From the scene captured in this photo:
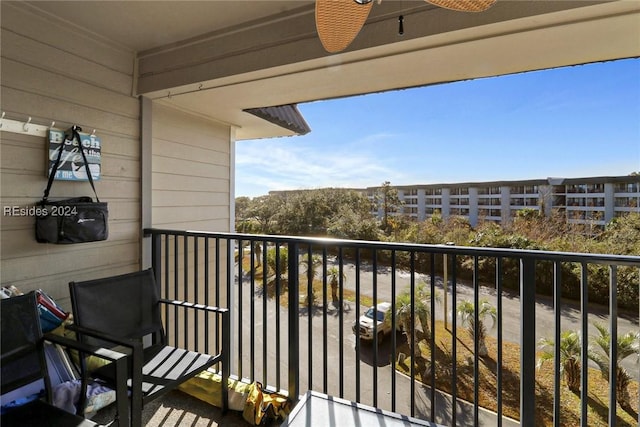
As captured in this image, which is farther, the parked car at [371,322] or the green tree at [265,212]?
the parked car at [371,322]

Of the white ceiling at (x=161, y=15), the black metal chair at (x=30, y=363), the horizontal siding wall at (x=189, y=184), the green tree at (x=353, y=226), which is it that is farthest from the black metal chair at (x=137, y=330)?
the green tree at (x=353, y=226)

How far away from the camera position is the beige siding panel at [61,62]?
6.26 feet

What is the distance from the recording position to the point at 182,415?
6.54 feet

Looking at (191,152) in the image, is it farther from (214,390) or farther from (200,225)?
(214,390)

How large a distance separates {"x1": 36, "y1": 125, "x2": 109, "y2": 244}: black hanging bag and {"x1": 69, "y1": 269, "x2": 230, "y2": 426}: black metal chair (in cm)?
38

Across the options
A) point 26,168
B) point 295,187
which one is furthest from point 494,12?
point 295,187

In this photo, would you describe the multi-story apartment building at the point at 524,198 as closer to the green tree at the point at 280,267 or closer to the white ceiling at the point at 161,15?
the green tree at the point at 280,267

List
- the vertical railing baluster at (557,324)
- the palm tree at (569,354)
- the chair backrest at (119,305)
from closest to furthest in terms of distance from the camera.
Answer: the vertical railing baluster at (557,324) < the chair backrest at (119,305) < the palm tree at (569,354)

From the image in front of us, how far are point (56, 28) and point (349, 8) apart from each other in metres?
2.13

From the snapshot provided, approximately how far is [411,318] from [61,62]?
2.89m

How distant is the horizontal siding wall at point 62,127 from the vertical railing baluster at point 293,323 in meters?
1.53

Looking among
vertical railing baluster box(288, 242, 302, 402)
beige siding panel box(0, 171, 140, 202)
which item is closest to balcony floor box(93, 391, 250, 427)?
vertical railing baluster box(288, 242, 302, 402)

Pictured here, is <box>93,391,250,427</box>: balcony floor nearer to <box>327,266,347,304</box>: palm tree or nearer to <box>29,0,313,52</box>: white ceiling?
<box>29,0,313,52</box>: white ceiling

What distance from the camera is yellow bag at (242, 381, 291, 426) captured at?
74.7 inches
